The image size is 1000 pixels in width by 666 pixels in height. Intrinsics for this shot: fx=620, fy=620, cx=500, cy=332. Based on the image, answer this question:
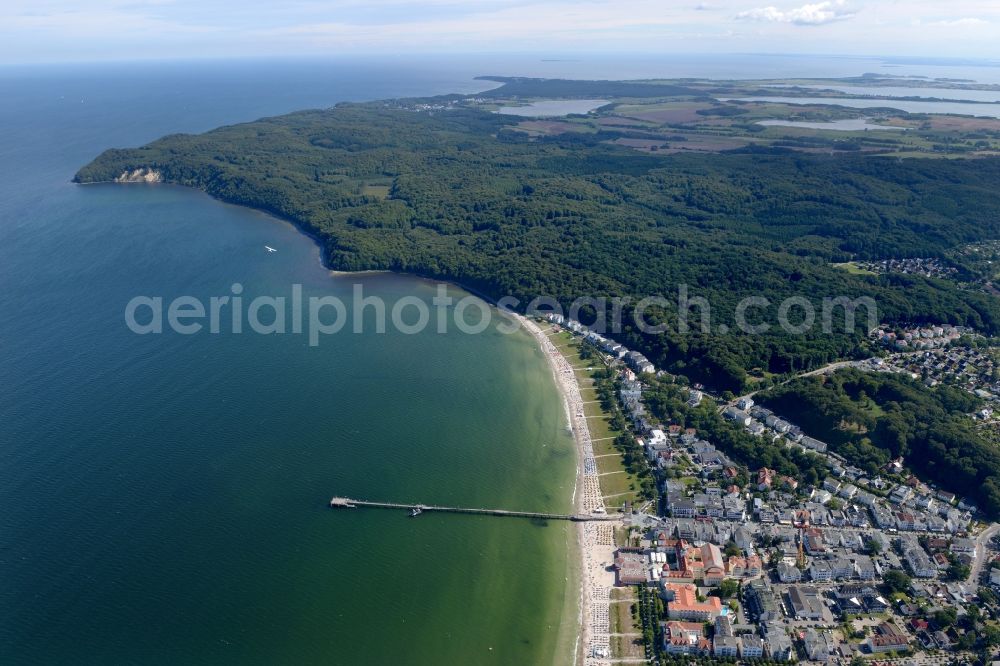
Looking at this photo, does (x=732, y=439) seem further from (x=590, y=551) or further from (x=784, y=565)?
(x=590, y=551)

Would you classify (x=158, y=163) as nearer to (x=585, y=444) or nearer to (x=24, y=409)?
(x=24, y=409)

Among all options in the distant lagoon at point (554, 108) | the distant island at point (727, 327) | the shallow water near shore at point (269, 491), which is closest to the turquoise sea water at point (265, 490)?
the shallow water near shore at point (269, 491)

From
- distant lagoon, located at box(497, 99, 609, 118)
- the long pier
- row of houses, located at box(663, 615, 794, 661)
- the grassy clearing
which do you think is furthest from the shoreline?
distant lagoon, located at box(497, 99, 609, 118)

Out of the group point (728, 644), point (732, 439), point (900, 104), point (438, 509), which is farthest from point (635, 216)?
point (900, 104)

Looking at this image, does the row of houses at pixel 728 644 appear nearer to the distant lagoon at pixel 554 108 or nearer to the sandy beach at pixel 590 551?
the sandy beach at pixel 590 551

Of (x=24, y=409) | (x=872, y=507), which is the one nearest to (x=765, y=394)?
(x=872, y=507)

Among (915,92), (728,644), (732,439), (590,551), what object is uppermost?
(915,92)
